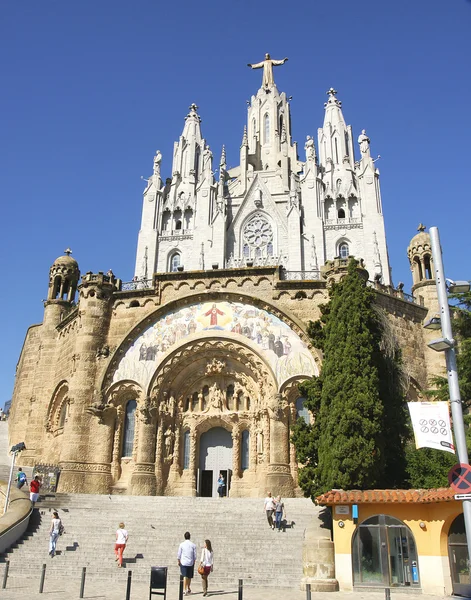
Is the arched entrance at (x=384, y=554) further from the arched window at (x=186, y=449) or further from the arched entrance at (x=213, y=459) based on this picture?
the arched window at (x=186, y=449)

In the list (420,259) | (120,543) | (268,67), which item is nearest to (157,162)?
(268,67)

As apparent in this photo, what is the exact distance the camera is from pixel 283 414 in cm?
2170

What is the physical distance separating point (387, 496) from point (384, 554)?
51.8 inches

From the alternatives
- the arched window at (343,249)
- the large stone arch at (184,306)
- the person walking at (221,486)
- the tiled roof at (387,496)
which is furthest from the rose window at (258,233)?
the tiled roof at (387,496)

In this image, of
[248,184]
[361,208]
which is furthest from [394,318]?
[248,184]

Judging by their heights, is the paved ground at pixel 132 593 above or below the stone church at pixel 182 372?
below

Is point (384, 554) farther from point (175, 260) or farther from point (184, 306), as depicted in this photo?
point (175, 260)

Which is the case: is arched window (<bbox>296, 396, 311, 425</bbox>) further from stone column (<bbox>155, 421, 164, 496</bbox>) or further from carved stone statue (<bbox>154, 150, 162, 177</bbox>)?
carved stone statue (<bbox>154, 150, 162, 177</bbox>)

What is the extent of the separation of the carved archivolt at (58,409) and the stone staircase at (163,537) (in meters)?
6.00

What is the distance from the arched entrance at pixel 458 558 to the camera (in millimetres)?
12469

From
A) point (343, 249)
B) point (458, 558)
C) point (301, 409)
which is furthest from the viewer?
point (343, 249)

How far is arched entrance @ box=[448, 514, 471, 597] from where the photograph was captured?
40.9 ft

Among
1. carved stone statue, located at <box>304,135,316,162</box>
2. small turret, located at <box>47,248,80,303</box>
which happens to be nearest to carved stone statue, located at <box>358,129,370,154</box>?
carved stone statue, located at <box>304,135,316,162</box>

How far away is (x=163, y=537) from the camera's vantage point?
16.5 m
